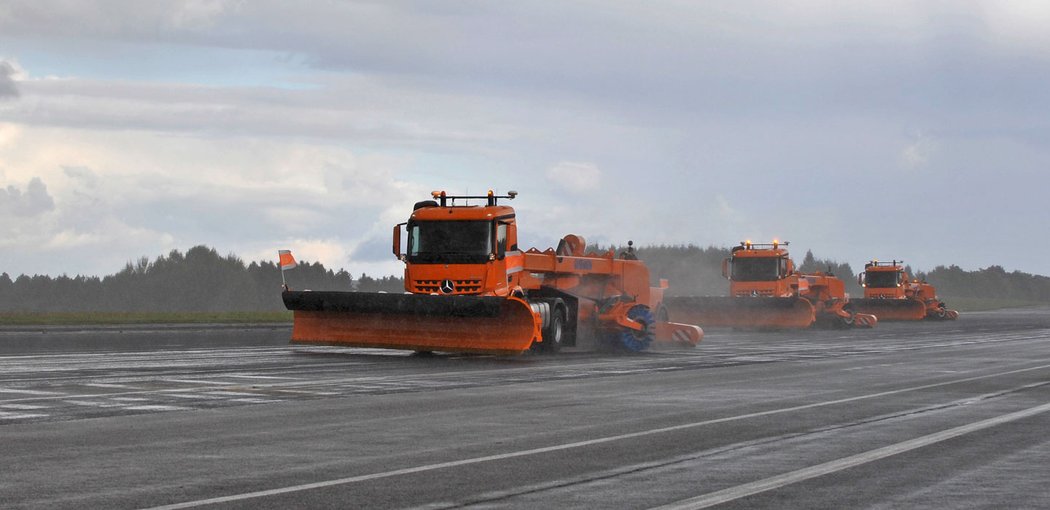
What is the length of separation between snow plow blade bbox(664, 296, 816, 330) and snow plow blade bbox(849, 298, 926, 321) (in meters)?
16.7

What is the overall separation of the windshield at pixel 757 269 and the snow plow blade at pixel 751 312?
1.72 m

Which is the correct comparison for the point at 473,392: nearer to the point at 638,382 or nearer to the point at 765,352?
the point at 638,382

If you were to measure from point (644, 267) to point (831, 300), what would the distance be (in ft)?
74.7

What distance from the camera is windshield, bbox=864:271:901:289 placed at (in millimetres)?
64688

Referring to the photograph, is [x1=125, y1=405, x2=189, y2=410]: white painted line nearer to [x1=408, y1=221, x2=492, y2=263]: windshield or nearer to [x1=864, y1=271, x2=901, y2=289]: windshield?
[x1=408, y1=221, x2=492, y2=263]: windshield

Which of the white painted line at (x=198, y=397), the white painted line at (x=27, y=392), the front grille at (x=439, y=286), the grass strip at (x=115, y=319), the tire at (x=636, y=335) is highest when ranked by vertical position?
the front grille at (x=439, y=286)

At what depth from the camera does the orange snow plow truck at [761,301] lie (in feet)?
158

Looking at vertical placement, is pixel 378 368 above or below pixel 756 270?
below

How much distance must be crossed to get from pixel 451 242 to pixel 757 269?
997 inches

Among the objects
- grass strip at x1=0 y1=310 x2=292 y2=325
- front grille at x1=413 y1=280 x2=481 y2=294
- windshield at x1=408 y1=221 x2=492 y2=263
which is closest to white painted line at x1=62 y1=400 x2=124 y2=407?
front grille at x1=413 y1=280 x2=481 y2=294

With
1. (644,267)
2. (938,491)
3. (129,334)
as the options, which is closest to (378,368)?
(644,267)

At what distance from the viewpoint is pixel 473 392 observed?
17000mm

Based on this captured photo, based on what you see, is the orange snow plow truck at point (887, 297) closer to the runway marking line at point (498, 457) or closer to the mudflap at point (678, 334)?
the mudflap at point (678, 334)

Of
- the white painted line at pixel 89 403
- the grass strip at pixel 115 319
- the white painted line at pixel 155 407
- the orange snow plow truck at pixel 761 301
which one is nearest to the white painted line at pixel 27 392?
the white painted line at pixel 89 403
